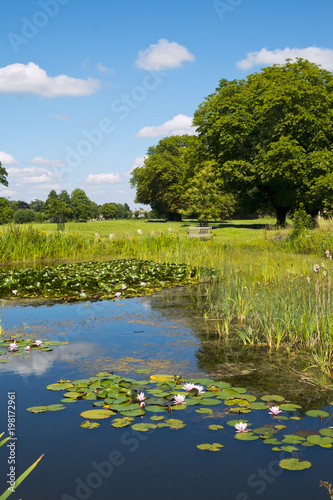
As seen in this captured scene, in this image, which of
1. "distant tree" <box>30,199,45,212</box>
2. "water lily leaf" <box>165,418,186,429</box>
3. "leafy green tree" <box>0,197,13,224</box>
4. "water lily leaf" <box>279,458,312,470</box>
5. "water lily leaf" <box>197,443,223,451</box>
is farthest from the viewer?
"distant tree" <box>30,199,45,212</box>

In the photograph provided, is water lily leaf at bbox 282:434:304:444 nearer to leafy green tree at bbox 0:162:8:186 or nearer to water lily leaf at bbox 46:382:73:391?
water lily leaf at bbox 46:382:73:391

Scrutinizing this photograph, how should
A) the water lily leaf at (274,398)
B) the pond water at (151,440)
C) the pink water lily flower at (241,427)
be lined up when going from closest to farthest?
the pond water at (151,440), the pink water lily flower at (241,427), the water lily leaf at (274,398)

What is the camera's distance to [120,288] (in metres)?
10.7

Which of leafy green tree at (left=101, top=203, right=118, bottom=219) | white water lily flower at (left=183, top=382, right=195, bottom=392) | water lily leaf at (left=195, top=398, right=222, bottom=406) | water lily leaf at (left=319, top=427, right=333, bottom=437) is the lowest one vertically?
water lily leaf at (left=319, top=427, right=333, bottom=437)

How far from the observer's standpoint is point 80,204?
114500mm

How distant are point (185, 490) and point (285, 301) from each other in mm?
3894

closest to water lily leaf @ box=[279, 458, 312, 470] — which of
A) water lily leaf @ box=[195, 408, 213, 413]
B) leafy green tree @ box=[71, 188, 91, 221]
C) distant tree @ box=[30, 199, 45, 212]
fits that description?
water lily leaf @ box=[195, 408, 213, 413]

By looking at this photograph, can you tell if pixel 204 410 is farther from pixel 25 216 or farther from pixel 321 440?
pixel 25 216

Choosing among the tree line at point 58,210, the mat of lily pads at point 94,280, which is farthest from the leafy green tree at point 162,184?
the mat of lily pads at point 94,280

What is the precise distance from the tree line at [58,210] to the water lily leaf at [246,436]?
54469 mm

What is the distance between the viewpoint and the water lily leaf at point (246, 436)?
11.6ft

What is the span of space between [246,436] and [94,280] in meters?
7.99

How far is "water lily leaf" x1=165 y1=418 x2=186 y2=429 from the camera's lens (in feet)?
12.2

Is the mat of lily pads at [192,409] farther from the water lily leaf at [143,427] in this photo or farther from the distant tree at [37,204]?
the distant tree at [37,204]
